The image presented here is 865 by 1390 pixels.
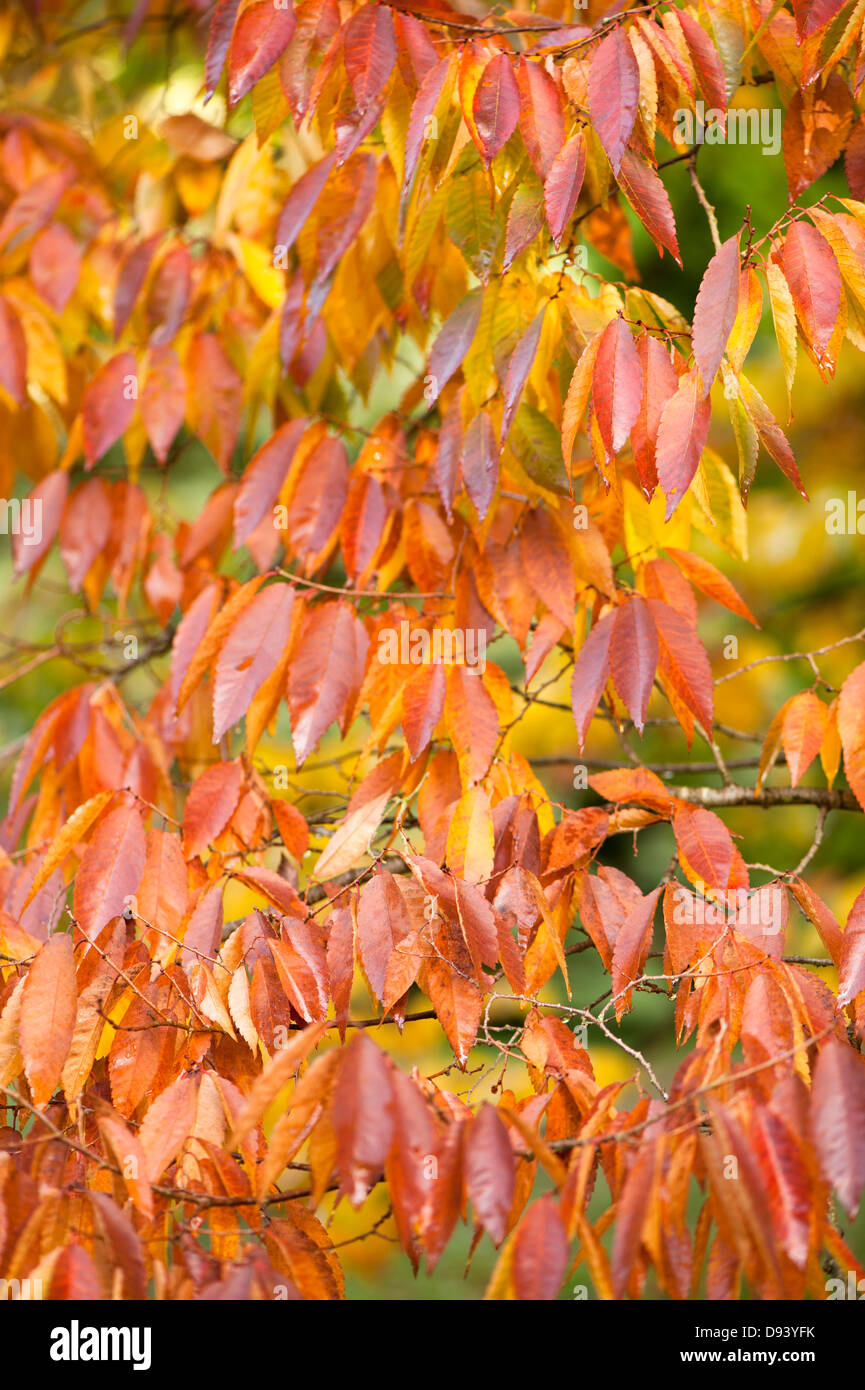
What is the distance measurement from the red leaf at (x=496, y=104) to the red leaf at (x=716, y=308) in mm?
254

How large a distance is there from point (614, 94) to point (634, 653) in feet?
1.84

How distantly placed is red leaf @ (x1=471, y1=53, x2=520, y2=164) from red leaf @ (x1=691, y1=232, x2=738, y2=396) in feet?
0.83

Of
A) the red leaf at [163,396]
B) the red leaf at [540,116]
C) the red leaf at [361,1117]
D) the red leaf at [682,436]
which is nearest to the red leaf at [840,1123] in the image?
the red leaf at [361,1117]

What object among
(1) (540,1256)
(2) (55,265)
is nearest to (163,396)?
(2) (55,265)

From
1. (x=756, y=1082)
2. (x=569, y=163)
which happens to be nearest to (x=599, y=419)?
(x=569, y=163)

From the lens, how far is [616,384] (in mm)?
1029

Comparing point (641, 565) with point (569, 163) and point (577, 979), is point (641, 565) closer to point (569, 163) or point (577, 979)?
point (569, 163)

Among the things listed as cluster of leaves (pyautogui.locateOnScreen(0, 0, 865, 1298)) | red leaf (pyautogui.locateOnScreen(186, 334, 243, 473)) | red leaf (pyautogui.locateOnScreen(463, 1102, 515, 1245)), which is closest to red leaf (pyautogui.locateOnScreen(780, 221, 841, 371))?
cluster of leaves (pyautogui.locateOnScreen(0, 0, 865, 1298))

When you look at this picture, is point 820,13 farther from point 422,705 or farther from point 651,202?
point 422,705

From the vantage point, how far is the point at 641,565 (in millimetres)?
1347

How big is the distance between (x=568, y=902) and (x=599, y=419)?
0.54 m

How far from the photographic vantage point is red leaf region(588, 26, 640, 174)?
3.26ft

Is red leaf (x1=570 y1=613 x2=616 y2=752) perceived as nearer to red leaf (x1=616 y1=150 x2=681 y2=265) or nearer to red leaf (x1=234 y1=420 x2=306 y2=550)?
red leaf (x1=616 y1=150 x2=681 y2=265)
